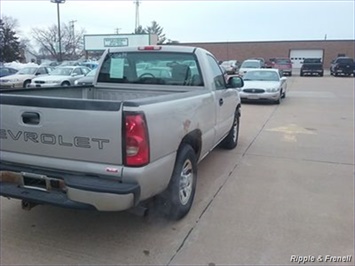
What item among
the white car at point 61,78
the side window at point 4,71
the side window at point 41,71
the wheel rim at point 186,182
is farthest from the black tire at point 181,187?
the side window at point 4,71

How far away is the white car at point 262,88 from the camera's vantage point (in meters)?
14.8

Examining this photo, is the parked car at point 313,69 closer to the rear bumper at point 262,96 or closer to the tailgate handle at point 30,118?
the rear bumper at point 262,96

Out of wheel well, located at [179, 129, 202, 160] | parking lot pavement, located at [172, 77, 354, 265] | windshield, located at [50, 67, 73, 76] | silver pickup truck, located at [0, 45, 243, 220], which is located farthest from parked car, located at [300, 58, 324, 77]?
silver pickup truck, located at [0, 45, 243, 220]

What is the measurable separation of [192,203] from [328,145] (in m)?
4.56

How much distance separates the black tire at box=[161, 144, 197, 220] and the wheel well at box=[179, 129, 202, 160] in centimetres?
7

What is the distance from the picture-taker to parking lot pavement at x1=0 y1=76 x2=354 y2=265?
3.33 m

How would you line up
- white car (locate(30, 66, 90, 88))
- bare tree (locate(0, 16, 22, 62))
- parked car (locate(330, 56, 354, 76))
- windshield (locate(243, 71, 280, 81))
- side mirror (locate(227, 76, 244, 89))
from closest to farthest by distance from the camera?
side mirror (locate(227, 76, 244, 89)) < windshield (locate(243, 71, 280, 81)) < white car (locate(30, 66, 90, 88)) < parked car (locate(330, 56, 354, 76)) < bare tree (locate(0, 16, 22, 62))

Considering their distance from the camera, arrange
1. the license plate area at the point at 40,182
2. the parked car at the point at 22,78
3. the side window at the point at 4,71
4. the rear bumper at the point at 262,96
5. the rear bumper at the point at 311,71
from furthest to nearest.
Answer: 1. the rear bumper at the point at 311,71
2. the side window at the point at 4,71
3. the parked car at the point at 22,78
4. the rear bumper at the point at 262,96
5. the license plate area at the point at 40,182

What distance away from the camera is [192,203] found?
439 centimetres

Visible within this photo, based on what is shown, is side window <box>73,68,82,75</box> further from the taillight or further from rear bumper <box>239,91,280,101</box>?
the taillight

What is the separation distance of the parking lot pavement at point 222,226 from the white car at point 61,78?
53.1 ft

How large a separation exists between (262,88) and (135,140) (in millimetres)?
12673

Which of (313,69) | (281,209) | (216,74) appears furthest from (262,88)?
(313,69)

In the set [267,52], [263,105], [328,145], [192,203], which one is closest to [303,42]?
[267,52]
